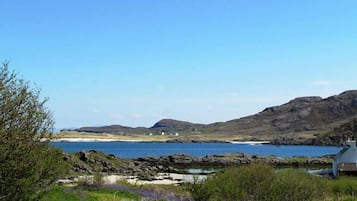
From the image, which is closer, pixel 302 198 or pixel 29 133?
pixel 29 133

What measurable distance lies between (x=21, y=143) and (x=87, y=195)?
13.6 meters

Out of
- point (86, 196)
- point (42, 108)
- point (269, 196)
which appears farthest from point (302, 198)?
point (42, 108)

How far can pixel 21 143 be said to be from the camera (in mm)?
11258

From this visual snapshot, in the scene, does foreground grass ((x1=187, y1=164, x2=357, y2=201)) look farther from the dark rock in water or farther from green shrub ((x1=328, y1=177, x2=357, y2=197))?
the dark rock in water

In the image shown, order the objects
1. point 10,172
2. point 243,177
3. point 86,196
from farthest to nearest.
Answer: point 86,196, point 243,177, point 10,172

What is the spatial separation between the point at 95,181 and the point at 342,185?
13.0 meters

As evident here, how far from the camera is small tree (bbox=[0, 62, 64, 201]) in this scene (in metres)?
11.1

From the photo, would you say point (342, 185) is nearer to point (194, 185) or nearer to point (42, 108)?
point (194, 185)

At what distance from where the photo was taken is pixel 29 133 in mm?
11555

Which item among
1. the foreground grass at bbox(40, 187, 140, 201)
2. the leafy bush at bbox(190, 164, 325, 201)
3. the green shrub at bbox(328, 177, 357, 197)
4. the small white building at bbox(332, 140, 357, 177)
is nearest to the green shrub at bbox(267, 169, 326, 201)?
the leafy bush at bbox(190, 164, 325, 201)

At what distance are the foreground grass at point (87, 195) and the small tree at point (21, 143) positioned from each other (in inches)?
368

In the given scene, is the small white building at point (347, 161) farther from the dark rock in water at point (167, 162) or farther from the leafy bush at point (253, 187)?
the dark rock in water at point (167, 162)

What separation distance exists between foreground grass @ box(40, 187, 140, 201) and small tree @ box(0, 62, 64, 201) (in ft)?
30.7

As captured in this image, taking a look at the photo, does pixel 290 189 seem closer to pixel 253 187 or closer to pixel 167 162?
pixel 253 187
